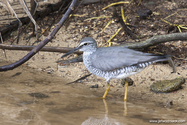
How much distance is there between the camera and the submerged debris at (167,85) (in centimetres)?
459

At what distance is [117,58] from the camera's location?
4195 mm

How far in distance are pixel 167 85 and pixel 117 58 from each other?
1.29 meters

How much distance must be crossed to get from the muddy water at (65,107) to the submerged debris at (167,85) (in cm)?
52

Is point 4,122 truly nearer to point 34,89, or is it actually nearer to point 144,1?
point 34,89

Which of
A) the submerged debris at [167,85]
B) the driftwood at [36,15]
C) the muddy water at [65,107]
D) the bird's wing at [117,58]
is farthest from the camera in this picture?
the driftwood at [36,15]

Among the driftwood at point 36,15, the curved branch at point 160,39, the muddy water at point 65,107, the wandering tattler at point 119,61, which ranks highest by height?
the driftwood at point 36,15

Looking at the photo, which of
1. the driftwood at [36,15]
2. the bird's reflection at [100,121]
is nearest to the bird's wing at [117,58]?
the bird's reflection at [100,121]

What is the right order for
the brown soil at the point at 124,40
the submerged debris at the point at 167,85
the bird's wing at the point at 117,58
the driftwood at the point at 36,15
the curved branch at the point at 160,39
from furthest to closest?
the driftwood at the point at 36,15, the curved branch at the point at 160,39, the brown soil at the point at 124,40, the submerged debris at the point at 167,85, the bird's wing at the point at 117,58

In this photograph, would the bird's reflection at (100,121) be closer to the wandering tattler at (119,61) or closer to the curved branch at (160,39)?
the wandering tattler at (119,61)

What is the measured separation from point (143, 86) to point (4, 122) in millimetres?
3017

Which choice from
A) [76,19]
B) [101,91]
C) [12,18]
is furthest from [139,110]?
[12,18]

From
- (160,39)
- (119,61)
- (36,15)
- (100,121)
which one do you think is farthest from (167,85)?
(36,15)

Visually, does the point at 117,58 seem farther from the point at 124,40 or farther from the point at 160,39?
the point at 124,40

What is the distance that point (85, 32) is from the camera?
6.94 metres
